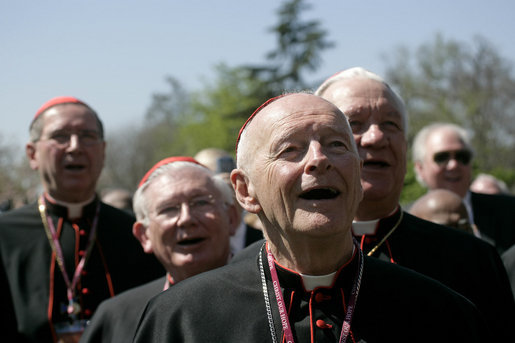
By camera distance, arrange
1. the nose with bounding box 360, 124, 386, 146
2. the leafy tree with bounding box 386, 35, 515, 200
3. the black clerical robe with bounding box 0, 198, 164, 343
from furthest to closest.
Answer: the leafy tree with bounding box 386, 35, 515, 200 < the black clerical robe with bounding box 0, 198, 164, 343 < the nose with bounding box 360, 124, 386, 146

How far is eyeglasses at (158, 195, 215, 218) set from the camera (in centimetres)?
395

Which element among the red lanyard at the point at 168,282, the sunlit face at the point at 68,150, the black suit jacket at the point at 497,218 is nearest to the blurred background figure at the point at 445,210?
the black suit jacket at the point at 497,218

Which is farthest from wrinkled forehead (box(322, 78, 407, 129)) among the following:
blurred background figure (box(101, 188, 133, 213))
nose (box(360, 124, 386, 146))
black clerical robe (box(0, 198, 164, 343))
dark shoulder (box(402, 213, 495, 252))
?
blurred background figure (box(101, 188, 133, 213))

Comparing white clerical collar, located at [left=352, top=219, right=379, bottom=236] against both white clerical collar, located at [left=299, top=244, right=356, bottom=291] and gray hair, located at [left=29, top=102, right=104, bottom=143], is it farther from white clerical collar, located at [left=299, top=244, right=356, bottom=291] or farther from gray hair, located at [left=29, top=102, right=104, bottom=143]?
gray hair, located at [left=29, top=102, right=104, bottom=143]

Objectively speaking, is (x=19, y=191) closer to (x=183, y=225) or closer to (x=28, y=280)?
(x=28, y=280)

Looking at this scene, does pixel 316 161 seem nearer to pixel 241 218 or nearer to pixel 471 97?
pixel 241 218

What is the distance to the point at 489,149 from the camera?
1054 inches

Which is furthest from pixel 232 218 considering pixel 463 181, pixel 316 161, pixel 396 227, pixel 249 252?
pixel 463 181

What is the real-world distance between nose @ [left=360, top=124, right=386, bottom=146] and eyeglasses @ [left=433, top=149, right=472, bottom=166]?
3.15 meters

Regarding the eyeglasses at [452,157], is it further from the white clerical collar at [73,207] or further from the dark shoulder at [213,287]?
the dark shoulder at [213,287]

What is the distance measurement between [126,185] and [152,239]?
4524 cm

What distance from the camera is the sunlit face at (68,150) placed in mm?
4906

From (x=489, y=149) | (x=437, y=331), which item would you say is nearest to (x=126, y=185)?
(x=489, y=149)

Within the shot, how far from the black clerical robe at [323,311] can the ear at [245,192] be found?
0.29 metres
